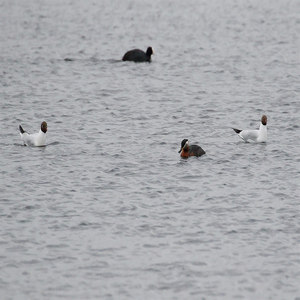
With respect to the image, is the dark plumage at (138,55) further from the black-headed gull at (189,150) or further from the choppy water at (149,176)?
the black-headed gull at (189,150)

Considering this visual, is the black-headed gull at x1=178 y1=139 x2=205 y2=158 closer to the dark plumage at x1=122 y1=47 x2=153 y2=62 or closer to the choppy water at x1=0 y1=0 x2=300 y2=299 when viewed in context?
the choppy water at x1=0 y1=0 x2=300 y2=299

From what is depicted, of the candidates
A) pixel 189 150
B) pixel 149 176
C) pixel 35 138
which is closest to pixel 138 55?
pixel 35 138

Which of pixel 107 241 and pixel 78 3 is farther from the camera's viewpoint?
pixel 78 3

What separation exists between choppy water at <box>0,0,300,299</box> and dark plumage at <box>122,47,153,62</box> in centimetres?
43

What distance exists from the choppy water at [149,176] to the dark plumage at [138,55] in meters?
0.43

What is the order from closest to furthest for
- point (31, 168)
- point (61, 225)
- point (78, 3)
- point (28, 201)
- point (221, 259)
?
1. point (221, 259)
2. point (61, 225)
3. point (28, 201)
4. point (31, 168)
5. point (78, 3)

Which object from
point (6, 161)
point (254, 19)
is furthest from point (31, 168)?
point (254, 19)

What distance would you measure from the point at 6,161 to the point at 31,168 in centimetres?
109

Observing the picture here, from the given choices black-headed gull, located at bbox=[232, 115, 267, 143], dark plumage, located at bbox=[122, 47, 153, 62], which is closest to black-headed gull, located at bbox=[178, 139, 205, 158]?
black-headed gull, located at bbox=[232, 115, 267, 143]

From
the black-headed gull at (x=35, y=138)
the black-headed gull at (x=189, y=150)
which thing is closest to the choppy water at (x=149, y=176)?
the black-headed gull at (x=189, y=150)

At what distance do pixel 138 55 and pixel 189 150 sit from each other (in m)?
18.5

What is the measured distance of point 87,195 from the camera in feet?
67.4

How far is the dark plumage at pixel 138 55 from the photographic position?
4178 cm

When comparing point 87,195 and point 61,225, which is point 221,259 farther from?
point 87,195
